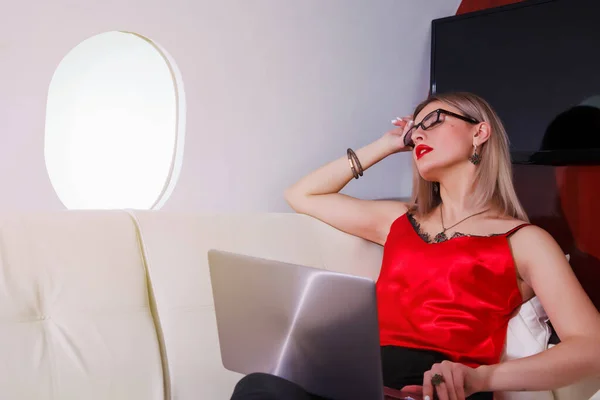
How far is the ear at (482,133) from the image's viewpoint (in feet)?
6.00

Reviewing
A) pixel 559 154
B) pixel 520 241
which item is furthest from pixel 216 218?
pixel 559 154

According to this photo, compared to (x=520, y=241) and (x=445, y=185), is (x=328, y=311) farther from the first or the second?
(x=445, y=185)

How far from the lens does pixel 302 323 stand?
1088 millimetres

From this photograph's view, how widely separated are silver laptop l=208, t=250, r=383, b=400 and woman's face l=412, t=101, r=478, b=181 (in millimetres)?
806

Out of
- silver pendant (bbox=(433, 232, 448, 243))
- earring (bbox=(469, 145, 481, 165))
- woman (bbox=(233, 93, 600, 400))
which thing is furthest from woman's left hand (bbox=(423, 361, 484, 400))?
earring (bbox=(469, 145, 481, 165))

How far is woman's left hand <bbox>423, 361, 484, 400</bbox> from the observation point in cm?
131

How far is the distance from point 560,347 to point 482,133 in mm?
637

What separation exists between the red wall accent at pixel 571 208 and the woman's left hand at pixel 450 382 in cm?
94

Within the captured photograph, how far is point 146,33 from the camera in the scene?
196cm

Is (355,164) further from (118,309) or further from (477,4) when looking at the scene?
(477,4)

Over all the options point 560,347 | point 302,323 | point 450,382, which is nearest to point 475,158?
point 560,347

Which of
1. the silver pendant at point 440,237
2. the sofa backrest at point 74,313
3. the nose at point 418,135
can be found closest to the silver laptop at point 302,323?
the sofa backrest at point 74,313

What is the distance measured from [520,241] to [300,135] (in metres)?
0.88

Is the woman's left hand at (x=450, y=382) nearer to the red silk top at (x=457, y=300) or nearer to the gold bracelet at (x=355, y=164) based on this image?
the red silk top at (x=457, y=300)
